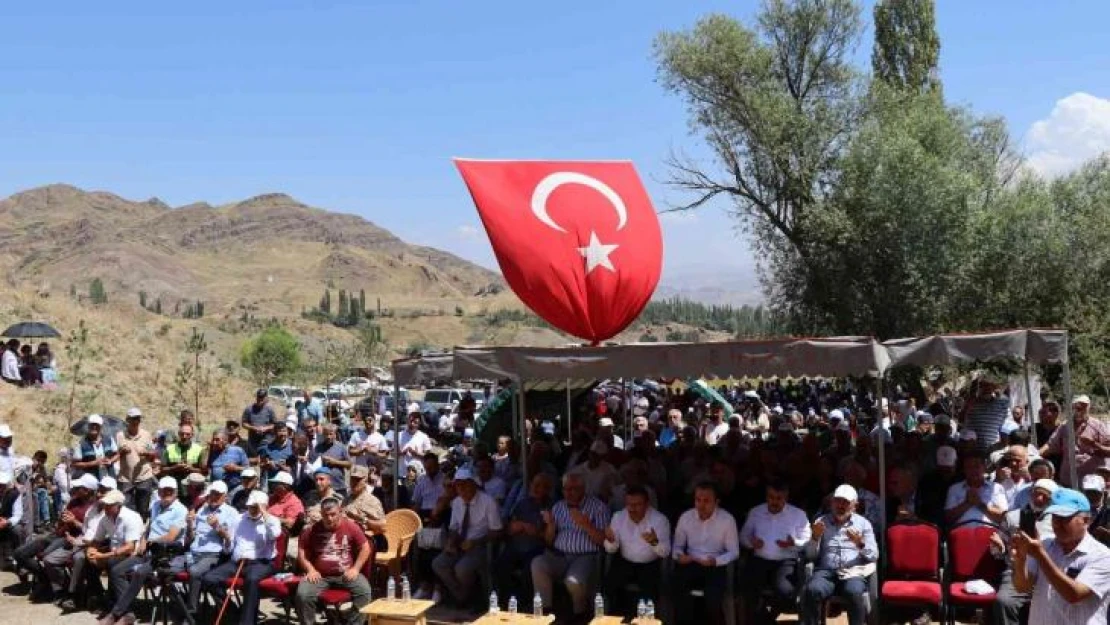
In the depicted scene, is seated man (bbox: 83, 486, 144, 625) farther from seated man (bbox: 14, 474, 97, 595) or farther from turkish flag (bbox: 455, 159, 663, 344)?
turkish flag (bbox: 455, 159, 663, 344)

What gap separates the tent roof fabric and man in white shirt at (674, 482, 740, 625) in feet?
3.49

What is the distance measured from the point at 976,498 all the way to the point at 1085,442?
2432mm

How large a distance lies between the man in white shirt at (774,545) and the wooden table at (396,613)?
2.63 metres

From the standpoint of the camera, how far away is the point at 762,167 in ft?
88.0

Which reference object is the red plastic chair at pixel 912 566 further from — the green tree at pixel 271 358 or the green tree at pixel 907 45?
the green tree at pixel 271 358

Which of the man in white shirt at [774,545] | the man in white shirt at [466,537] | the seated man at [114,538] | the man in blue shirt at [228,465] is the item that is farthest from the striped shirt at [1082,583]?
the man in blue shirt at [228,465]

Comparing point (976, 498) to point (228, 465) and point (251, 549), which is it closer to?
point (251, 549)

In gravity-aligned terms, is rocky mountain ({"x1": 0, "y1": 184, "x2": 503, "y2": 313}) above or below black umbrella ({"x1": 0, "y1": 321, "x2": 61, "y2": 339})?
above

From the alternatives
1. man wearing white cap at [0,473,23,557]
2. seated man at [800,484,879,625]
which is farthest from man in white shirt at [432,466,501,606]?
man wearing white cap at [0,473,23,557]

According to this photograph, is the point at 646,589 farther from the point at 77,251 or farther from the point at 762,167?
the point at 77,251

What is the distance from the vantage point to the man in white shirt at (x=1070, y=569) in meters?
4.86

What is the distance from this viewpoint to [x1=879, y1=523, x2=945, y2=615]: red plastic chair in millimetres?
7453

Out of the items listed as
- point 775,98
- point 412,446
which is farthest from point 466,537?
point 775,98

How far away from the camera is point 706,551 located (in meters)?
8.08
